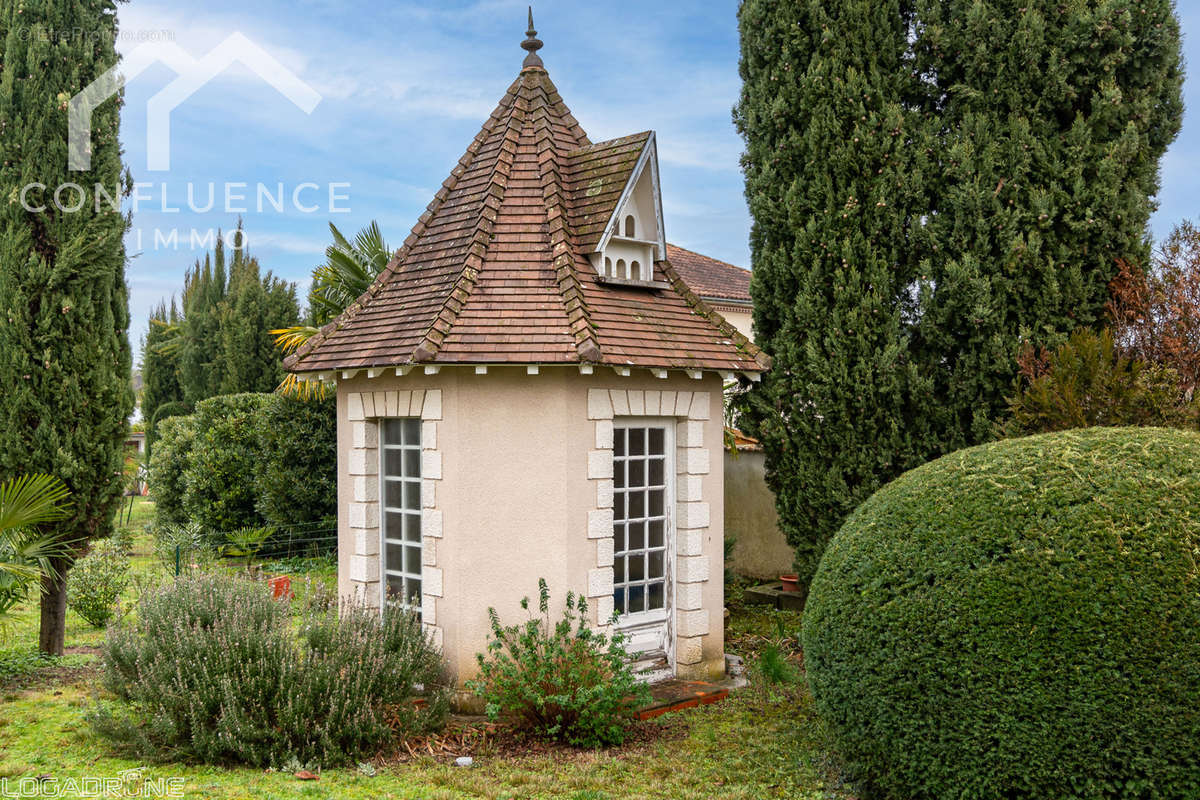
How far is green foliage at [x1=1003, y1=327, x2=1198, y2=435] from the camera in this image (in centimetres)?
755

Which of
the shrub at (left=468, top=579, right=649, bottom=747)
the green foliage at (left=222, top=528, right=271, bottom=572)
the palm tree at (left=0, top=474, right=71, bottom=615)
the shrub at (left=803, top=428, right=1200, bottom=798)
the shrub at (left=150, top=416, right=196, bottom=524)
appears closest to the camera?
the shrub at (left=803, top=428, right=1200, bottom=798)

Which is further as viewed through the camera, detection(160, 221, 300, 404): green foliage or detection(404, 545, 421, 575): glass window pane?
detection(160, 221, 300, 404): green foliage

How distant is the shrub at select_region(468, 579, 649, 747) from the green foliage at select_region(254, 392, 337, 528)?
10057 mm

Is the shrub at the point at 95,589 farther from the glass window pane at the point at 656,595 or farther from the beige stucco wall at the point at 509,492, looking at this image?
the glass window pane at the point at 656,595

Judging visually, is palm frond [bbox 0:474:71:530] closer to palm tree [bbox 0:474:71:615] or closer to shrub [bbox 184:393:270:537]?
palm tree [bbox 0:474:71:615]

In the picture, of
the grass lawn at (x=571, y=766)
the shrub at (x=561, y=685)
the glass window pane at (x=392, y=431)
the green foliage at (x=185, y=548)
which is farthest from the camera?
the green foliage at (x=185, y=548)

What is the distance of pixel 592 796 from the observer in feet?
19.1

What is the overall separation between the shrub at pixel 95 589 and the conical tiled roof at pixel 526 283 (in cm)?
550

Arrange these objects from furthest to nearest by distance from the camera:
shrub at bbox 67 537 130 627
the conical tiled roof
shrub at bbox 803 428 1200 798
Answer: shrub at bbox 67 537 130 627, the conical tiled roof, shrub at bbox 803 428 1200 798

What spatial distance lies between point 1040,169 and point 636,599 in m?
6.00

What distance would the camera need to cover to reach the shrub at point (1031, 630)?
4.77m

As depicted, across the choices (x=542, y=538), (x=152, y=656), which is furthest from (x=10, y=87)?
(x=542, y=538)

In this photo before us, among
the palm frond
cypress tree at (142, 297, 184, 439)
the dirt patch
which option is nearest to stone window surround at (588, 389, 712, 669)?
the dirt patch

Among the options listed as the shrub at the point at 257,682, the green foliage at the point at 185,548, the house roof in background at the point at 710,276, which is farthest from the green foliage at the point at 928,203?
the house roof in background at the point at 710,276
